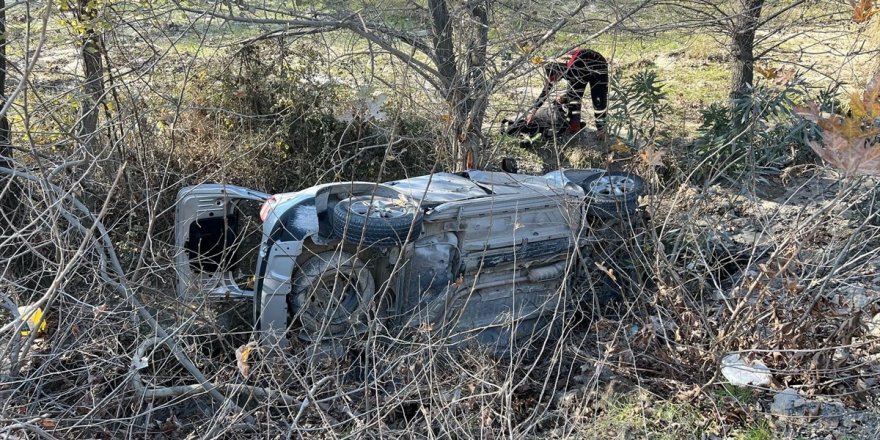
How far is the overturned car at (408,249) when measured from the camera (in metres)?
4.95

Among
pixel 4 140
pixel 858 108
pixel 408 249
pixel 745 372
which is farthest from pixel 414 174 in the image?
pixel 858 108

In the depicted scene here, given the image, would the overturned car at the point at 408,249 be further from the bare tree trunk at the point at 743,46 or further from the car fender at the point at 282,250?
the bare tree trunk at the point at 743,46

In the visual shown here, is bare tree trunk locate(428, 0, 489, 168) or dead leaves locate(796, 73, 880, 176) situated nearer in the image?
dead leaves locate(796, 73, 880, 176)

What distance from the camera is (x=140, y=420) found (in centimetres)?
444

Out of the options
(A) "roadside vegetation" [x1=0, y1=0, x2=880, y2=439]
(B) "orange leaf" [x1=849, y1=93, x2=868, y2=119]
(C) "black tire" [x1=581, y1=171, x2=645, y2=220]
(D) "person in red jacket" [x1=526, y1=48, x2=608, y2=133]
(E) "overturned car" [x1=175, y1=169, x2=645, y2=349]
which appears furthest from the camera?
(D) "person in red jacket" [x1=526, y1=48, x2=608, y2=133]

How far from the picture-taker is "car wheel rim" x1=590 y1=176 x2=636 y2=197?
564 cm

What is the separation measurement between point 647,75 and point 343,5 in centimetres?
324

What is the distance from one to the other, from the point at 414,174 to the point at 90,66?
338 cm

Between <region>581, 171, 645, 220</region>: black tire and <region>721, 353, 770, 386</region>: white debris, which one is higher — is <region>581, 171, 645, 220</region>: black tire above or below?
above

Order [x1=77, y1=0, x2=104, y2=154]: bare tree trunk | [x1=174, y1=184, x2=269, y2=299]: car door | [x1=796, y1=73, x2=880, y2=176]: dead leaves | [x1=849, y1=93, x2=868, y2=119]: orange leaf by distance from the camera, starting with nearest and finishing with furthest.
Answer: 1. [x1=796, y1=73, x2=880, y2=176]: dead leaves
2. [x1=849, y1=93, x2=868, y2=119]: orange leaf
3. [x1=174, y1=184, x2=269, y2=299]: car door
4. [x1=77, y1=0, x2=104, y2=154]: bare tree trunk

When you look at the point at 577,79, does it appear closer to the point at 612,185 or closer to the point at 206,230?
the point at 612,185

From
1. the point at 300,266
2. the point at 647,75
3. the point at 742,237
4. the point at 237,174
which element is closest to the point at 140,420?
the point at 300,266

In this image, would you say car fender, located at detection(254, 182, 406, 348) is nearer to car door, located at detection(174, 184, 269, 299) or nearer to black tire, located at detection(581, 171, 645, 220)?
car door, located at detection(174, 184, 269, 299)

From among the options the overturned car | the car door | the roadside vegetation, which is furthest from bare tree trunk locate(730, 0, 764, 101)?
the car door
